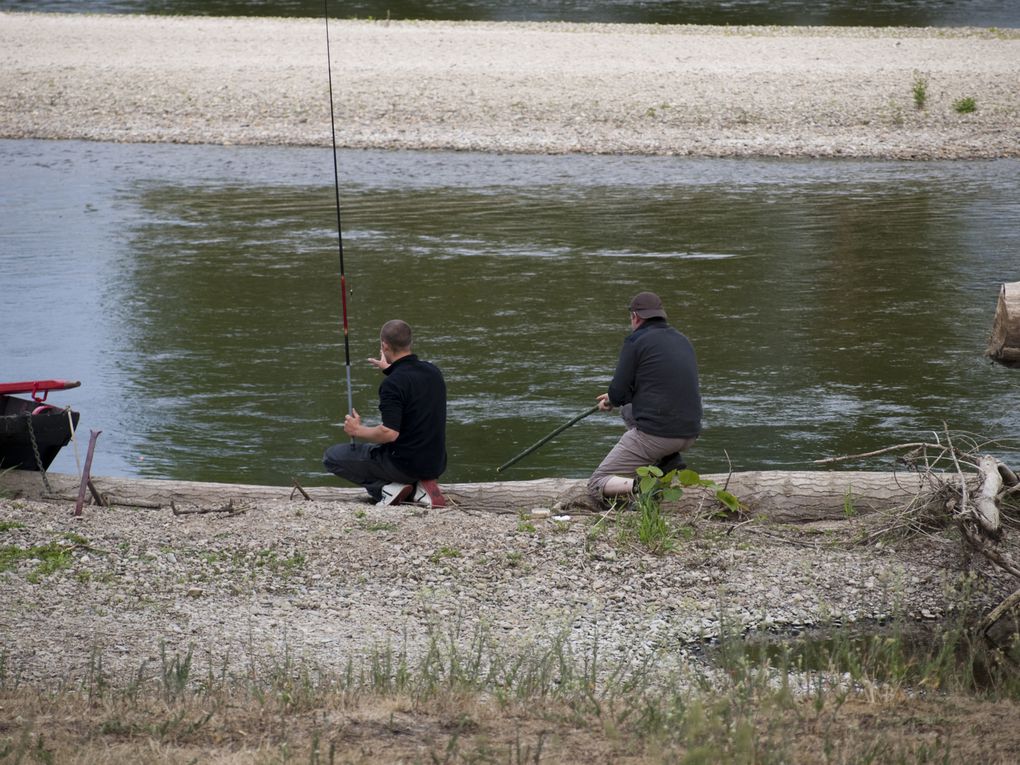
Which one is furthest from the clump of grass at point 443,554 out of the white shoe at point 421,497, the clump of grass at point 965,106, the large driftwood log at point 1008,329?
the clump of grass at point 965,106

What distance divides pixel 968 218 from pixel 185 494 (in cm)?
1375

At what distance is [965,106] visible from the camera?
80.9 feet

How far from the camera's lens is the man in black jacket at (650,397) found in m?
8.02

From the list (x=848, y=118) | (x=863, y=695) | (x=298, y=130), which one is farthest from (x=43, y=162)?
(x=863, y=695)

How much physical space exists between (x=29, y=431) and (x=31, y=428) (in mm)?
30

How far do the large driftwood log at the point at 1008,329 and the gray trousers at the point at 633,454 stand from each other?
6.67 ft

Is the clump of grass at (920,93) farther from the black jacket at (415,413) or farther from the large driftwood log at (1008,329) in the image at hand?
the large driftwood log at (1008,329)

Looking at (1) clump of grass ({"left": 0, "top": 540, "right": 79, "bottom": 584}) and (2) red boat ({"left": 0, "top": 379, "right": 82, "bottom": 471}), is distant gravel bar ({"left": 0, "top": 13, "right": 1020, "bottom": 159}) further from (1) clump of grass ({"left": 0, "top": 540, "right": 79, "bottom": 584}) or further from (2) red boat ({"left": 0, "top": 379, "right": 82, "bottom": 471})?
(1) clump of grass ({"left": 0, "top": 540, "right": 79, "bottom": 584})

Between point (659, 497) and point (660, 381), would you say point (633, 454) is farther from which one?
point (660, 381)

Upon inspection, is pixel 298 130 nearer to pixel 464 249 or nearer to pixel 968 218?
pixel 464 249

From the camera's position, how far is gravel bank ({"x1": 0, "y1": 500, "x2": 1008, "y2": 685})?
20.7 ft

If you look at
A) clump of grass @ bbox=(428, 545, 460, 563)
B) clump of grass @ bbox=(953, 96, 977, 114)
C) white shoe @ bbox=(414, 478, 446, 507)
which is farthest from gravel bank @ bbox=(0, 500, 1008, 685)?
clump of grass @ bbox=(953, 96, 977, 114)

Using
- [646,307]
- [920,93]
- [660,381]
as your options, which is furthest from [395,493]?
[920,93]

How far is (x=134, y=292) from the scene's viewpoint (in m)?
15.5
